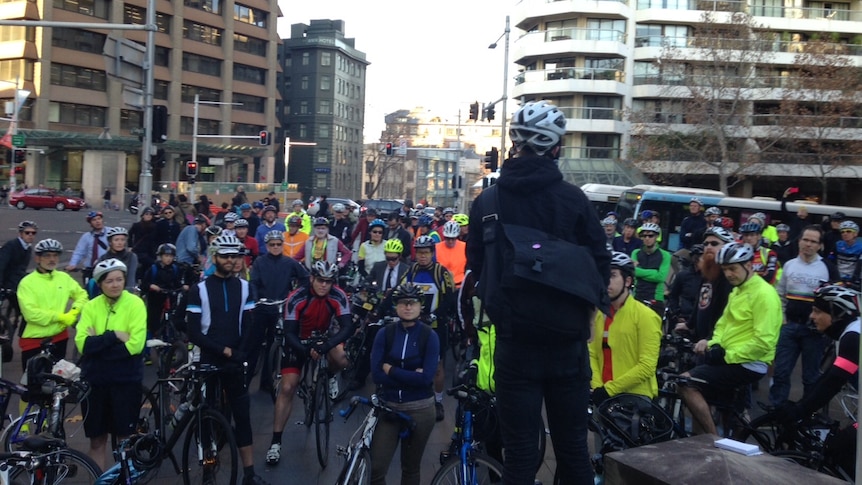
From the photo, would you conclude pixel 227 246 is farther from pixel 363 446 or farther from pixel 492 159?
pixel 492 159

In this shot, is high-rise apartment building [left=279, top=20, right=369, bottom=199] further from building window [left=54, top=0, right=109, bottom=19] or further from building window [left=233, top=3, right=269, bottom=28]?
building window [left=54, top=0, right=109, bottom=19]

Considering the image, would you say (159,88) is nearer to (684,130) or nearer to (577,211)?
(684,130)

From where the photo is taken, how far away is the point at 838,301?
18.2ft

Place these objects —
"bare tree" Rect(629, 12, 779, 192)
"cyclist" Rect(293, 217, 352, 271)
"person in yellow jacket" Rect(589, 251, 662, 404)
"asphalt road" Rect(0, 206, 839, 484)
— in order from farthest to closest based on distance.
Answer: "bare tree" Rect(629, 12, 779, 192)
"cyclist" Rect(293, 217, 352, 271)
"asphalt road" Rect(0, 206, 839, 484)
"person in yellow jacket" Rect(589, 251, 662, 404)

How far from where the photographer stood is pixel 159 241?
13.3 meters

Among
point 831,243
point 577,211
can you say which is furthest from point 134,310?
point 831,243

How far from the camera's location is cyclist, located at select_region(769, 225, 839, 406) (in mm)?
8305

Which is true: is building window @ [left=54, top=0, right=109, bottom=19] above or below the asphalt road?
above

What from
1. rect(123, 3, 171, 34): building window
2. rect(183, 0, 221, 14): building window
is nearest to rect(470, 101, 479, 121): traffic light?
rect(123, 3, 171, 34): building window

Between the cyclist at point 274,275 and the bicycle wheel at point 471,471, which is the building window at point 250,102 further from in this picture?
the bicycle wheel at point 471,471

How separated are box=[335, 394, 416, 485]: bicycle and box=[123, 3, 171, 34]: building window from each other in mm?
63970

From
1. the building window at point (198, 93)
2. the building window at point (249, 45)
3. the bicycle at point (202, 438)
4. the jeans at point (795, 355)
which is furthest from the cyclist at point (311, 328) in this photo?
the building window at point (249, 45)

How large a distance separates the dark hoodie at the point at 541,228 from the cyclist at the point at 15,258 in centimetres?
912

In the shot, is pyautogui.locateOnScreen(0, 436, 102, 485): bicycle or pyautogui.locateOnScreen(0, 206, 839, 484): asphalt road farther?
pyautogui.locateOnScreen(0, 206, 839, 484): asphalt road
